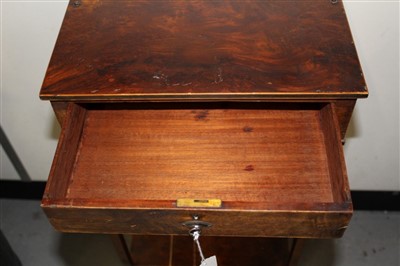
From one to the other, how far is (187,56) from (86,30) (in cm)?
22

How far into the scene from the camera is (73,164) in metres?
0.85

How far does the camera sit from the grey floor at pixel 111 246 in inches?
53.4

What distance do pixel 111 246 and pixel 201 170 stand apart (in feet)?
2.21

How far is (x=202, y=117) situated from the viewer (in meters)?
0.93

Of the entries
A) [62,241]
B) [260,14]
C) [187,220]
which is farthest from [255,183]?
[62,241]

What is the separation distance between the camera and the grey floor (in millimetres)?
1355

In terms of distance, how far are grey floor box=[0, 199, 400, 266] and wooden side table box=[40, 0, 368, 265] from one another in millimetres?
613

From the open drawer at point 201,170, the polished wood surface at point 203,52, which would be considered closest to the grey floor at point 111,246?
the open drawer at point 201,170

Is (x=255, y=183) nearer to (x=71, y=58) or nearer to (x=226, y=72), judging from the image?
(x=226, y=72)

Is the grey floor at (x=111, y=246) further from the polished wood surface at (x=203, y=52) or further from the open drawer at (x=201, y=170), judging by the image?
the polished wood surface at (x=203, y=52)

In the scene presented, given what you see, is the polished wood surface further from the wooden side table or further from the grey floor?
the grey floor

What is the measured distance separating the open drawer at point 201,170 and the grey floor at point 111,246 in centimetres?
61

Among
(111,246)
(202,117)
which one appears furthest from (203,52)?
(111,246)

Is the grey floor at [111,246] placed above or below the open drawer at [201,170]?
below
